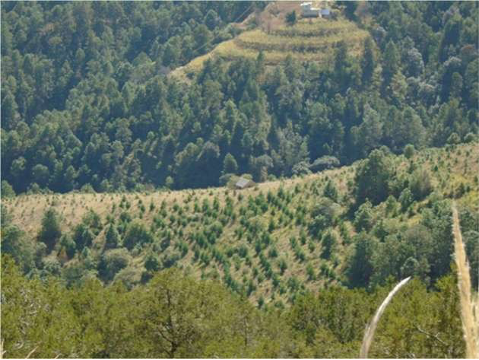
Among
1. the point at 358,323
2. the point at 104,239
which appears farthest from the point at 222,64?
the point at 358,323

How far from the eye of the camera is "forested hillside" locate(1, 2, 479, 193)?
109188mm

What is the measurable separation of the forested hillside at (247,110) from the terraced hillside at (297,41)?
3.72 feet

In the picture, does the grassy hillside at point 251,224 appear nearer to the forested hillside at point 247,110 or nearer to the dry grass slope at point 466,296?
the forested hillside at point 247,110

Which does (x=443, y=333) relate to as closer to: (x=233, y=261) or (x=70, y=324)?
(x=70, y=324)

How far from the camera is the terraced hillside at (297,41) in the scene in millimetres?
122312

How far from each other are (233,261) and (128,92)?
60.6 meters

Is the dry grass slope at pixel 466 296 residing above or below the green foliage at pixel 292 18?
above

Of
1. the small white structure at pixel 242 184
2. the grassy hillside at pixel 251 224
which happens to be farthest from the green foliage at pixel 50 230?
the small white structure at pixel 242 184

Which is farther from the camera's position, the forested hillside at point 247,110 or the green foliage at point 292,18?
the green foliage at point 292,18

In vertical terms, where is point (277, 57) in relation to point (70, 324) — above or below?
below

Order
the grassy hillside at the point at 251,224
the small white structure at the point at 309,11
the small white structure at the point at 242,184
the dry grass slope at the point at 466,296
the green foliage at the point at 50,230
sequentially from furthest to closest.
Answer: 1. the small white structure at the point at 309,11
2. the small white structure at the point at 242,184
3. the green foliage at the point at 50,230
4. the grassy hillside at the point at 251,224
5. the dry grass slope at the point at 466,296

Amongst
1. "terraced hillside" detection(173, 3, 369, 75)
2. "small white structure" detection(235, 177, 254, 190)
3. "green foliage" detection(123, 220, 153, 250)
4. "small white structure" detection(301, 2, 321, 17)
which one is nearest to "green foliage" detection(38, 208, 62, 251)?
"green foliage" detection(123, 220, 153, 250)

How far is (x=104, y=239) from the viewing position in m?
77.3

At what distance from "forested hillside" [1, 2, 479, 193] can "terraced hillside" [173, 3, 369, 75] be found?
1.13m
